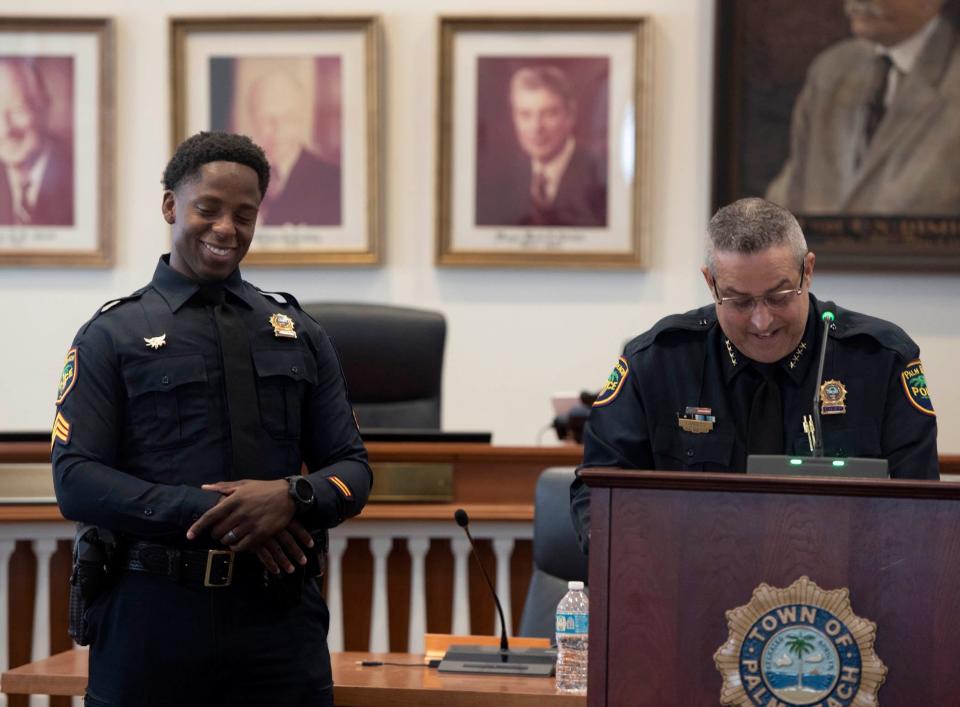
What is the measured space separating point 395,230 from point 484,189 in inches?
15.9

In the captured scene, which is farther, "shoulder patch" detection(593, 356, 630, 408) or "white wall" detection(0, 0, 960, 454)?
"white wall" detection(0, 0, 960, 454)

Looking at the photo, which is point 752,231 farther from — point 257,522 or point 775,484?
point 257,522

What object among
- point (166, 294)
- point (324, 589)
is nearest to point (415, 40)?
point (324, 589)

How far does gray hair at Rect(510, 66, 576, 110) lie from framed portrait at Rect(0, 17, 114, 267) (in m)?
1.68

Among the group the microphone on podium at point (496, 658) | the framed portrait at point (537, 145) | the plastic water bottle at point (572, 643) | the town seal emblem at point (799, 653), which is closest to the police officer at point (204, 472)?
the microphone on podium at point (496, 658)

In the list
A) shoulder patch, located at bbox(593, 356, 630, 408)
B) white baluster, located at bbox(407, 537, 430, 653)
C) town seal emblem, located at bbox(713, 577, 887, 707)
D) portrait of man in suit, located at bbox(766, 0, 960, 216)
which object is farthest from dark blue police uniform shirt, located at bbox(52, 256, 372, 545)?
portrait of man in suit, located at bbox(766, 0, 960, 216)

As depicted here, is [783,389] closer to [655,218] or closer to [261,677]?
[261,677]

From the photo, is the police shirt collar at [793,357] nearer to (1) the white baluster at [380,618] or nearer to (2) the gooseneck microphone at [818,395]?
(2) the gooseneck microphone at [818,395]

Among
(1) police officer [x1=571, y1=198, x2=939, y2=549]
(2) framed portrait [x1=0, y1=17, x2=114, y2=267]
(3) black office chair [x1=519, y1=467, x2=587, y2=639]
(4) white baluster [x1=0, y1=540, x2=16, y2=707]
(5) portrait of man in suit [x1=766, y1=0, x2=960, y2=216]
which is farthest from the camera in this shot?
(2) framed portrait [x1=0, y1=17, x2=114, y2=267]

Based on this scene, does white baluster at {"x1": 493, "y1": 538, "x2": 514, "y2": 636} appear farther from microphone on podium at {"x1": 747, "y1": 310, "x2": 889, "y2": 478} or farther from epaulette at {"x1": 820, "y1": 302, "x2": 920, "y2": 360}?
microphone on podium at {"x1": 747, "y1": 310, "x2": 889, "y2": 478}

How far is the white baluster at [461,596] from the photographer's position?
3.08 m

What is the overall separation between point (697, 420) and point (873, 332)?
335mm

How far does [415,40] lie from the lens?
5.39 meters

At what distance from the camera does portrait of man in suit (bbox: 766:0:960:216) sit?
17.0ft
